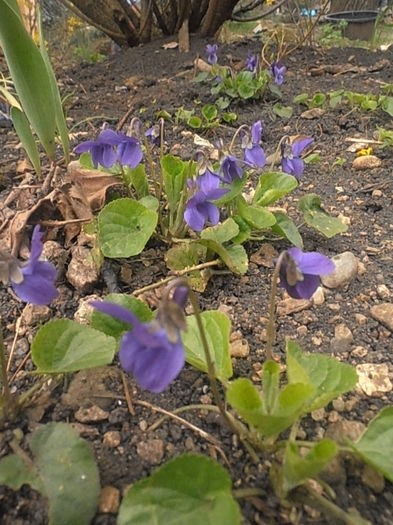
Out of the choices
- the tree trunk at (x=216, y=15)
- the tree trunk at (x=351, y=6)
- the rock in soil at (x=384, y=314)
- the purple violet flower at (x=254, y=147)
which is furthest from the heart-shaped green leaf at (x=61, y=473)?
the tree trunk at (x=351, y=6)

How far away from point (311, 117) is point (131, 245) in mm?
1711

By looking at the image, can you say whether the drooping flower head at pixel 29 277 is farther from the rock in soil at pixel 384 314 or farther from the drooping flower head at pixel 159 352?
the rock in soil at pixel 384 314

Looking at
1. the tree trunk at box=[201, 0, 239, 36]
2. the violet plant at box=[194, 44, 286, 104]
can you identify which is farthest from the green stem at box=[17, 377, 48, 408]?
the tree trunk at box=[201, 0, 239, 36]

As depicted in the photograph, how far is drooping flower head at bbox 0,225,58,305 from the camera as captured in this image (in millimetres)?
928

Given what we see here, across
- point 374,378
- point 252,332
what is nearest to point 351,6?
point 252,332

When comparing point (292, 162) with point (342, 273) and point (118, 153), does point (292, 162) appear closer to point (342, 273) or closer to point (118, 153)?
point (342, 273)

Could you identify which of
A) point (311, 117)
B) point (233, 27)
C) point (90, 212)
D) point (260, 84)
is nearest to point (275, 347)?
point (90, 212)

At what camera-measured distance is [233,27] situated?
6.88m

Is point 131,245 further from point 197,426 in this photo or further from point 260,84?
point 260,84

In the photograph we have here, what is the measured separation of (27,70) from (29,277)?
35.4 inches

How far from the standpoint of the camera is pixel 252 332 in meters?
1.34

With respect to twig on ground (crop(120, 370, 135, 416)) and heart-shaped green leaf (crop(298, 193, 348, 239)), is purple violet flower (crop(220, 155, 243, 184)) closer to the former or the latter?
heart-shaped green leaf (crop(298, 193, 348, 239))

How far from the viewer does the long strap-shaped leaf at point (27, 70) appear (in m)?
1.51

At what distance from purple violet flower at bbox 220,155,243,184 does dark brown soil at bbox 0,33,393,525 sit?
0.25 m
